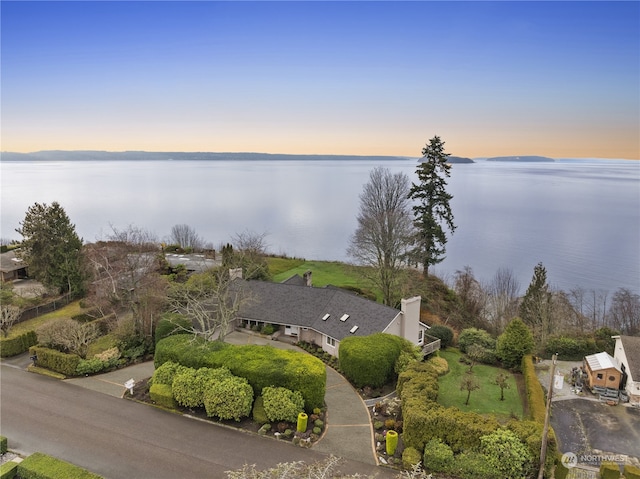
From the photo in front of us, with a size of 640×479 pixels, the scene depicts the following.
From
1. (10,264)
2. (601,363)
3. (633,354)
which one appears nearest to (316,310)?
(601,363)

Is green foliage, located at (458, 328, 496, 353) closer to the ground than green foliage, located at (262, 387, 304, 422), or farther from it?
closer to the ground

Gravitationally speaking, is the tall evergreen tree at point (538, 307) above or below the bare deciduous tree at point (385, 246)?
below

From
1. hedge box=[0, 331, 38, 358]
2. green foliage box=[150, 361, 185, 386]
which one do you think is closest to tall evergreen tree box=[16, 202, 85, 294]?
hedge box=[0, 331, 38, 358]

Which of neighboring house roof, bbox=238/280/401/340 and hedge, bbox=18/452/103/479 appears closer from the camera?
hedge, bbox=18/452/103/479

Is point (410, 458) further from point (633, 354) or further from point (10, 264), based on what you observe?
point (10, 264)

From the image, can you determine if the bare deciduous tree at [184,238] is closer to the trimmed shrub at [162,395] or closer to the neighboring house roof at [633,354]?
the trimmed shrub at [162,395]

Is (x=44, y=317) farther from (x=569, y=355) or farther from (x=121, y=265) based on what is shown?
(x=569, y=355)

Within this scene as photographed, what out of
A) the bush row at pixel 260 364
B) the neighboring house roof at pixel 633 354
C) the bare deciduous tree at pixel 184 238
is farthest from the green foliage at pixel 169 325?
the bare deciduous tree at pixel 184 238

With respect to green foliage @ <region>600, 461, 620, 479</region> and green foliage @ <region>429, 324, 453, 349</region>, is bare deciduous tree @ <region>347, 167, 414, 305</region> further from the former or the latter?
green foliage @ <region>600, 461, 620, 479</region>
